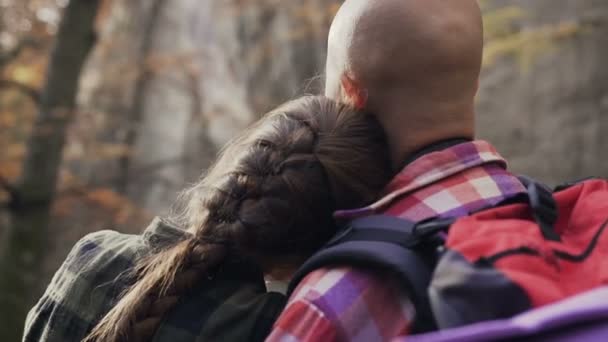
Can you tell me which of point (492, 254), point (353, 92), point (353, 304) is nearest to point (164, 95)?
point (353, 92)

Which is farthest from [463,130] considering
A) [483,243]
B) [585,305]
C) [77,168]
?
[77,168]

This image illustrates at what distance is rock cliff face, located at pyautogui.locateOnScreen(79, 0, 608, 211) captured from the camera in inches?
276

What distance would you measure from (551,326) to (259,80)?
38.3ft

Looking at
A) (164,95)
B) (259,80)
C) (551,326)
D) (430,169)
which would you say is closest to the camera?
(551,326)

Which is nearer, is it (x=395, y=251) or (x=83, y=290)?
(x=395, y=251)

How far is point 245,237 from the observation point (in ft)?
4.21

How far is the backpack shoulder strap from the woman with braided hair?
17cm

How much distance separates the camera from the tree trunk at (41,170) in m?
5.24

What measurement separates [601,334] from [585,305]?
37 mm

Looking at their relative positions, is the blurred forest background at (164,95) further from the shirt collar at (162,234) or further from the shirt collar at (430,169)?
the shirt collar at (430,169)

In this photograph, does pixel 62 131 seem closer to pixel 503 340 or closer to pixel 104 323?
pixel 104 323

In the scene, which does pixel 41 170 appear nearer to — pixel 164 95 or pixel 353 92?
pixel 353 92

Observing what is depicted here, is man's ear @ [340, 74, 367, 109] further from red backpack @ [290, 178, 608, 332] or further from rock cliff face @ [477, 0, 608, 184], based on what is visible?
rock cliff face @ [477, 0, 608, 184]

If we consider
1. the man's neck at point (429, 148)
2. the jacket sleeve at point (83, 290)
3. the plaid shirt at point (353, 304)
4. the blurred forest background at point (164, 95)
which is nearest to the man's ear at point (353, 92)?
the man's neck at point (429, 148)
